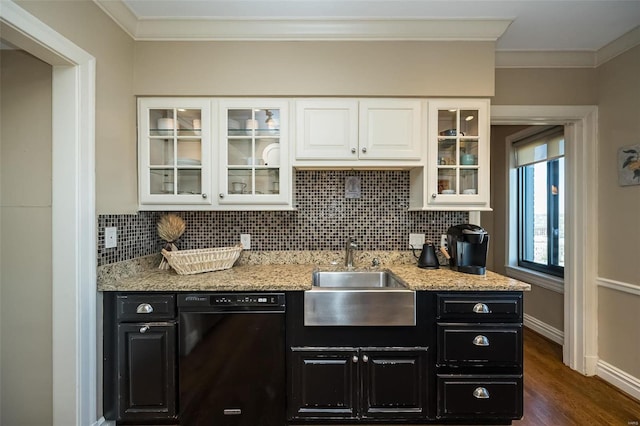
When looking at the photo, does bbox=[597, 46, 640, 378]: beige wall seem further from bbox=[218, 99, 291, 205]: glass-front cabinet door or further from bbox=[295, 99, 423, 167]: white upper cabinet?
bbox=[218, 99, 291, 205]: glass-front cabinet door

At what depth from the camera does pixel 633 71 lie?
2213mm

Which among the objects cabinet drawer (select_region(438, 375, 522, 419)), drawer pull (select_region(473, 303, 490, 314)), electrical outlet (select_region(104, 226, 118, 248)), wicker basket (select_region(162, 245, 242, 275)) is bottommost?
cabinet drawer (select_region(438, 375, 522, 419))

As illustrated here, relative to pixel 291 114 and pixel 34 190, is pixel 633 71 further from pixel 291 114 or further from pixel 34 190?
pixel 34 190

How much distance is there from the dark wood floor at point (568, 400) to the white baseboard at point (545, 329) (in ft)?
1.50

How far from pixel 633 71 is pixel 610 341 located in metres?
2.04

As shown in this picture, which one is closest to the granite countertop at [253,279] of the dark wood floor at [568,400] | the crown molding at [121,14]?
the dark wood floor at [568,400]

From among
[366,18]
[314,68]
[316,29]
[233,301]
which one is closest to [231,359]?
[233,301]

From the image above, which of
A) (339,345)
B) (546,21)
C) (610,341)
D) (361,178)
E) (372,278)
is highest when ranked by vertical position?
(546,21)

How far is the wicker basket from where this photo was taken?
1933 millimetres

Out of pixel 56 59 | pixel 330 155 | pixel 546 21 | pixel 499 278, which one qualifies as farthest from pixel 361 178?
Answer: pixel 56 59

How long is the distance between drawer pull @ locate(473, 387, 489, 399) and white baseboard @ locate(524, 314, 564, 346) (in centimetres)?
197

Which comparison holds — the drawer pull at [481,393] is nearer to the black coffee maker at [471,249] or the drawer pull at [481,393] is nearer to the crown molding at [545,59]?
the black coffee maker at [471,249]

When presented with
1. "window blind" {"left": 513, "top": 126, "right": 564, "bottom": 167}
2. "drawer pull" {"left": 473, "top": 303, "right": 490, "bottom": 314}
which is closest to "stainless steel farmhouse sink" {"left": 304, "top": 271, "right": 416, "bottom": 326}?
"drawer pull" {"left": 473, "top": 303, "right": 490, "bottom": 314}

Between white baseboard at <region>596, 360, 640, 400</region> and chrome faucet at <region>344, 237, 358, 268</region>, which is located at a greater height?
chrome faucet at <region>344, 237, 358, 268</region>
